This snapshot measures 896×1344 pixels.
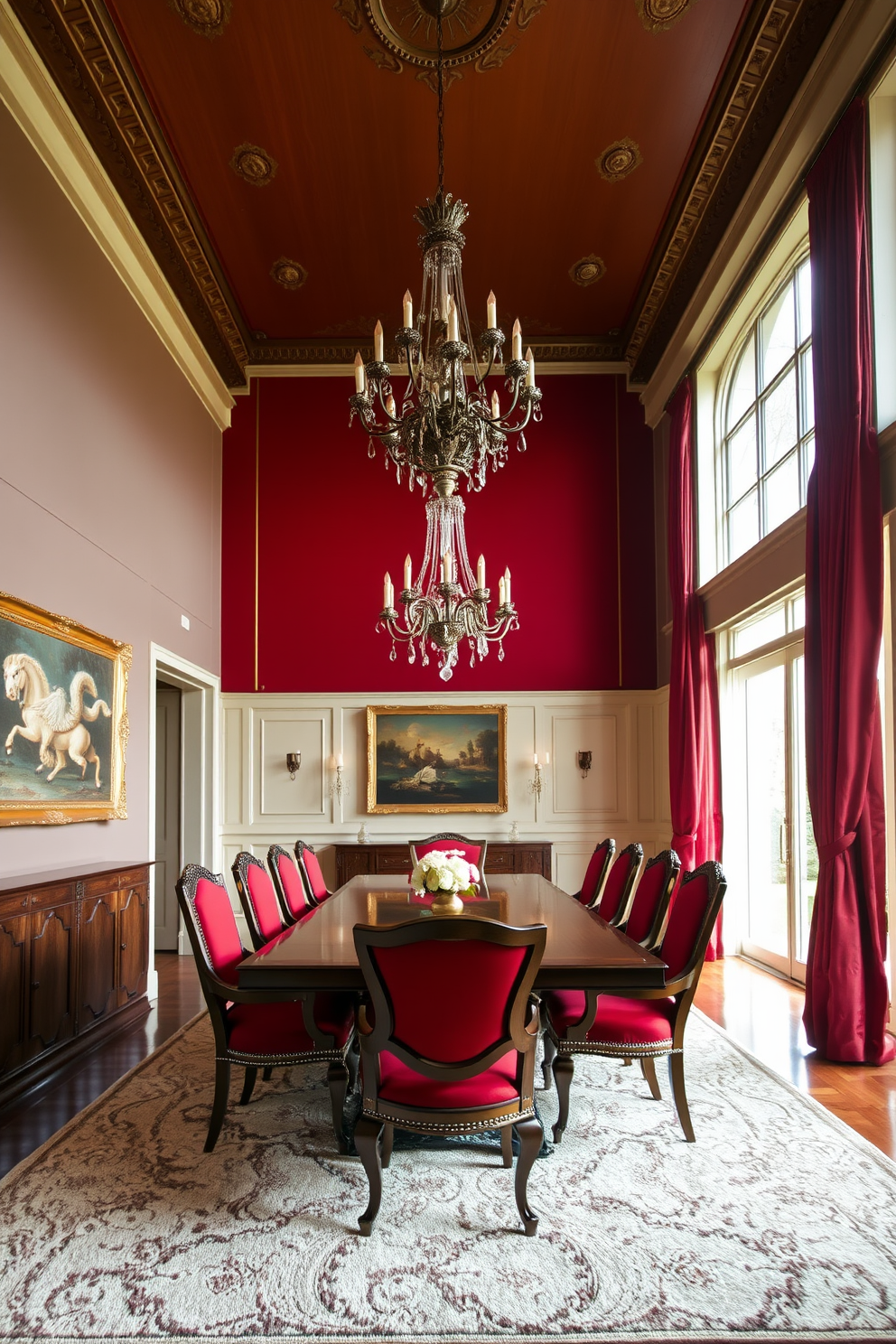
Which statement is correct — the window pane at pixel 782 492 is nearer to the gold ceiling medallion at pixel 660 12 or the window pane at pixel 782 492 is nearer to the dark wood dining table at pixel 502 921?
the gold ceiling medallion at pixel 660 12

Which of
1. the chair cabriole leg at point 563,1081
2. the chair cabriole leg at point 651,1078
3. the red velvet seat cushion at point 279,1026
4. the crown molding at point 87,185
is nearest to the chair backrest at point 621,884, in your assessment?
the chair cabriole leg at point 651,1078

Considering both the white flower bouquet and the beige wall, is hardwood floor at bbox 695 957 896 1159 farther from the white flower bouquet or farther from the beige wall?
the beige wall

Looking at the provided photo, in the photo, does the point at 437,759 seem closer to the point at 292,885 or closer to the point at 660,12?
the point at 292,885

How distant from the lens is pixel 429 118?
5.87m

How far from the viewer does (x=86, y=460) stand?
5.55 metres

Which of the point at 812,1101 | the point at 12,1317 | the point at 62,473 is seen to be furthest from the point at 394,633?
the point at 12,1317

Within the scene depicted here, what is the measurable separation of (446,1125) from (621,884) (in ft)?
7.13

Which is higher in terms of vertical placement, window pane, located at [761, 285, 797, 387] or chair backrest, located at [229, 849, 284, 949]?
window pane, located at [761, 285, 797, 387]

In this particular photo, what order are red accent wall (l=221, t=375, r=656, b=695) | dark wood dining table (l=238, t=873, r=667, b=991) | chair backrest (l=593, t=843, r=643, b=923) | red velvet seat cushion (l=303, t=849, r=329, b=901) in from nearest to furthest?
1. dark wood dining table (l=238, t=873, r=667, b=991)
2. chair backrest (l=593, t=843, r=643, b=923)
3. red velvet seat cushion (l=303, t=849, r=329, b=901)
4. red accent wall (l=221, t=375, r=656, b=695)

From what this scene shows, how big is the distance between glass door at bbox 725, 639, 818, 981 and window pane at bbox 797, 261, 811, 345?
213 centimetres

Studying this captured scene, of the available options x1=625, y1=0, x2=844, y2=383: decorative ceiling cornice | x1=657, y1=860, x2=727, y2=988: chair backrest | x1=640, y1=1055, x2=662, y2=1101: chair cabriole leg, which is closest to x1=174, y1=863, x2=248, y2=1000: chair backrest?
x1=657, y1=860, x2=727, y2=988: chair backrest

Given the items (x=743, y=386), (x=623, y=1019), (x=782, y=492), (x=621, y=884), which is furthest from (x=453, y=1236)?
(x=743, y=386)

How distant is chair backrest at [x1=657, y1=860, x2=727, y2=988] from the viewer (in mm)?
3377

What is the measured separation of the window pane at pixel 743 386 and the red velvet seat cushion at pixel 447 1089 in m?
5.84
